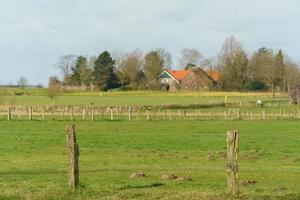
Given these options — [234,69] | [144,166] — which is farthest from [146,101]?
[144,166]

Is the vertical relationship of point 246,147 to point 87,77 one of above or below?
below

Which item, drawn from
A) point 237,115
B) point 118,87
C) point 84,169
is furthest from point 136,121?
A: point 118,87

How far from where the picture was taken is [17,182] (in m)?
18.0

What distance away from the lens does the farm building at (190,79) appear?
17552cm

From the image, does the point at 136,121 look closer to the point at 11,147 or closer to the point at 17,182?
the point at 11,147

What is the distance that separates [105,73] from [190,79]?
24743 mm

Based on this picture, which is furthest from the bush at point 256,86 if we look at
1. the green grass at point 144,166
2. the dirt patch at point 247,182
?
the dirt patch at point 247,182

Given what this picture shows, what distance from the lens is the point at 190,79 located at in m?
178

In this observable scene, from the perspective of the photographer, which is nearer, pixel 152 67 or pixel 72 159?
pixel 72 159

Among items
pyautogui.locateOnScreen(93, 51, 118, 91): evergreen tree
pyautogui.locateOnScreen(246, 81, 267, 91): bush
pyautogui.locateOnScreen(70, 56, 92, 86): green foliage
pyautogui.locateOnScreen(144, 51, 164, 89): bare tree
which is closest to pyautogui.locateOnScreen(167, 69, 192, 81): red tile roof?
pyautogui.locateOnScreen(144, 51, 164, 89): bare tree

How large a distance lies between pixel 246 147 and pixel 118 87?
455 feet

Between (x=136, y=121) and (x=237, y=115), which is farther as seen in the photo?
(x=237, y=115)

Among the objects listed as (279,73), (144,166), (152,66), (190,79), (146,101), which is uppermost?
(152,66)

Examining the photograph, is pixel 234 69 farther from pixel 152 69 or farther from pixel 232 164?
pixel 232 164
